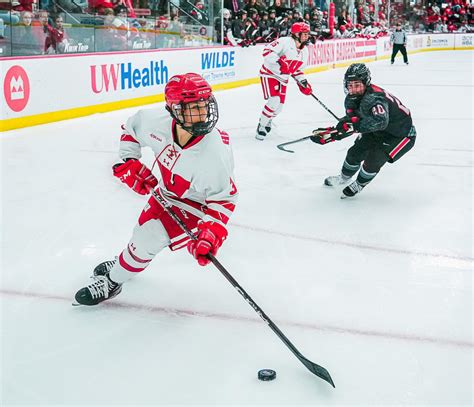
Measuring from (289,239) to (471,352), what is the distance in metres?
1.32

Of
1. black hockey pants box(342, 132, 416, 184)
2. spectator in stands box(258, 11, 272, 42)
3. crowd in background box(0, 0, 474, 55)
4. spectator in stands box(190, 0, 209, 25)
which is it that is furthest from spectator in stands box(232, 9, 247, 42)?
black hockey pants box(342, 132, 416, 184)

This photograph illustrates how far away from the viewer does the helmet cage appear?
81.7 inches

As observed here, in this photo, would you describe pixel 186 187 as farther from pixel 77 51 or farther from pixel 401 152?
pixel 77 51

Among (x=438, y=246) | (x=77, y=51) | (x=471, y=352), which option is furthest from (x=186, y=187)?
(x=77, y=51)

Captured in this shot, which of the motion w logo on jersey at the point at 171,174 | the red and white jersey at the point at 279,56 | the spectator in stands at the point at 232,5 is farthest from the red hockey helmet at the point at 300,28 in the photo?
the spectator in stands at the point at 232,5

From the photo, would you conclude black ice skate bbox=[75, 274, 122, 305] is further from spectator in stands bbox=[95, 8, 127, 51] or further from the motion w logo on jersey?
spectator in stands bbox=[95, 8, 127, 51]

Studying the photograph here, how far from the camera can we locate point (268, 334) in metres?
2.33

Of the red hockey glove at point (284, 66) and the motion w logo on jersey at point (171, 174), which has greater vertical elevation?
the red hockey glove at point (284, 66)

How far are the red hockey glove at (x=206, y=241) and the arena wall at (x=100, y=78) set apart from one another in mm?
4338

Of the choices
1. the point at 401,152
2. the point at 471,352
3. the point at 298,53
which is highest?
the point at 298,53

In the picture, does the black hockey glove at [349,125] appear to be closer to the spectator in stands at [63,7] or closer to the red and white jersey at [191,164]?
the red and white jersey at [191,164]

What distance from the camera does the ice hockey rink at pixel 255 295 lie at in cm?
200

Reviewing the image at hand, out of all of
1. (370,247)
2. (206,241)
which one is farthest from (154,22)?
(206,241)

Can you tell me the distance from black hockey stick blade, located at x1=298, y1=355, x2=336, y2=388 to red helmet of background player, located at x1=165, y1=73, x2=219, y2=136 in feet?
2.59
